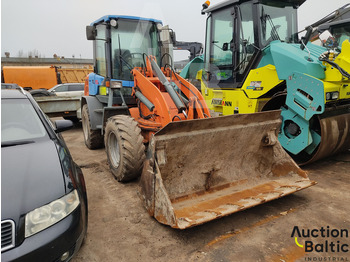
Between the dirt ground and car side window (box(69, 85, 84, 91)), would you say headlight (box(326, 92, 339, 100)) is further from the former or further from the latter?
car side window (box(69, 85, 84, 91))

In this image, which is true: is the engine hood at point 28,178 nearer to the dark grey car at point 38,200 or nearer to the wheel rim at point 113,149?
the dark grey car at point 38,200

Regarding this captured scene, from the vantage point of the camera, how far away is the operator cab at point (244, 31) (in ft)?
16.3

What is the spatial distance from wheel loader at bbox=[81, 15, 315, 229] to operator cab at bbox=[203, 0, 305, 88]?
4.44 ft

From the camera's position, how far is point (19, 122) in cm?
287

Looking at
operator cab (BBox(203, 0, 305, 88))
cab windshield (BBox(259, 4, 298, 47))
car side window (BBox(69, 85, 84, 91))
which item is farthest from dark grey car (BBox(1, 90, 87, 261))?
car side window (BBox(69, 85, 84, 91))

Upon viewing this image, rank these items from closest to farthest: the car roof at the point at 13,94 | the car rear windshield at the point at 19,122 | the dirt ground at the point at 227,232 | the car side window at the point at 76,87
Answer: the dirt ground at the point at 227,232 < the car rear windshield at the point at 19,122 < the car roof at the point at 13,94 < the car side window at the point at 76,87

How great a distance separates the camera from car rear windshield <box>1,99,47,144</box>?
2707 millimetres

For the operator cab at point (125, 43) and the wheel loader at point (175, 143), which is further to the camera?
the operator cab at point (125, 43)

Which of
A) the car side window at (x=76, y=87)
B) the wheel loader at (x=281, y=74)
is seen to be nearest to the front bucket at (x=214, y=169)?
the wheel loader at (x=281, y=74)

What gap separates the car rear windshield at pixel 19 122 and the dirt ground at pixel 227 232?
1236 millimetres

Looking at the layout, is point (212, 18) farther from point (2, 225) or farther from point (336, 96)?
point (2, 225)

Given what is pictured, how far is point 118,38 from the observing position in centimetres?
504

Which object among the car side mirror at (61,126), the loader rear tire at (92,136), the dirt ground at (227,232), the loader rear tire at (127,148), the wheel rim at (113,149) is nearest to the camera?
the dirt ground at (227,232)

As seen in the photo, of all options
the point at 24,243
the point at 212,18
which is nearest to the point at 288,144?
the point at 212,18
